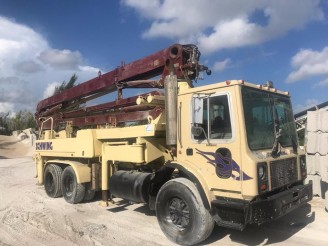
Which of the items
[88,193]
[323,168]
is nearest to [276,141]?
[323,168]

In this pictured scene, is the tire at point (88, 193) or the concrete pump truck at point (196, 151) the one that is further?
the tire at point (88, 193)

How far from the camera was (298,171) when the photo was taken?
636 centimetres

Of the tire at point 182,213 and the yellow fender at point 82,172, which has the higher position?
the yellow fender at point 82,172

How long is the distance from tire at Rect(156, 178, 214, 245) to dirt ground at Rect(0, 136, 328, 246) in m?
0.28

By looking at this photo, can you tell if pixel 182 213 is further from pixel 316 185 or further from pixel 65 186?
pixel 316 185

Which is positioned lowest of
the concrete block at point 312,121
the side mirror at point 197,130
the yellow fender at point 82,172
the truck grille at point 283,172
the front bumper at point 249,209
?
the front bumper at point 249,209

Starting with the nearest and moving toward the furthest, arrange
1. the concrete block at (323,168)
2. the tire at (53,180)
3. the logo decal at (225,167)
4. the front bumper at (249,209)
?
the front bumper at (249,209)
the logo decal at (225,167)
the concrete block at (323,168)
the tire at (53,180)

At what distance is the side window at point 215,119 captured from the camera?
5.64m

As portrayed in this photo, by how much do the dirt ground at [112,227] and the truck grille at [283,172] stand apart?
3.35ft

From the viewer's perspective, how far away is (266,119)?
592 cm

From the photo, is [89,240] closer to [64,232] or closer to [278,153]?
[64,232]

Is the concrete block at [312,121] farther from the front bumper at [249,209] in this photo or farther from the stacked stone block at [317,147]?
the front bumper at [249,209]

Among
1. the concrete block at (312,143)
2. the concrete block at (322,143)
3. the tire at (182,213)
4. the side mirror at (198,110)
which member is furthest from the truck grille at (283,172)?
the concrete block at (312,143)

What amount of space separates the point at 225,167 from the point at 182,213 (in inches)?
45.9
